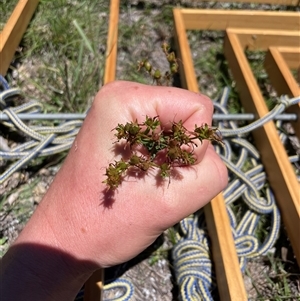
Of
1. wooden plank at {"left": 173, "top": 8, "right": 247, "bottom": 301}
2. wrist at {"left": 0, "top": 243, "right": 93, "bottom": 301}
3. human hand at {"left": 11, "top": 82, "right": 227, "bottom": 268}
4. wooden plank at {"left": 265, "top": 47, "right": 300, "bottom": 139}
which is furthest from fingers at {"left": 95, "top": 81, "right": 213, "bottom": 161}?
wooden plank at {"left": 265, "top": 47, "right": 300, "bottom": 139}

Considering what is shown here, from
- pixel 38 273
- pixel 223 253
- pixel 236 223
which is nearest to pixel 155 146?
pixel 38 273

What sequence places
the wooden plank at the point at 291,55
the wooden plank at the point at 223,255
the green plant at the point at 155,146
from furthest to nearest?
the wooden plank at the point at 291,55, the wooden plank at the point at 223,255, the green plant at the point at 155,146

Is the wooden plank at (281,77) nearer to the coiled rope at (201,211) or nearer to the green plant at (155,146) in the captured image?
the coiled rope at (201,211)

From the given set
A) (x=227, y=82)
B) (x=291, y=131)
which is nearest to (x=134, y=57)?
(x=227, y=82)

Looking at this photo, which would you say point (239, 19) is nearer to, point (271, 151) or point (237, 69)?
point (237, 69)

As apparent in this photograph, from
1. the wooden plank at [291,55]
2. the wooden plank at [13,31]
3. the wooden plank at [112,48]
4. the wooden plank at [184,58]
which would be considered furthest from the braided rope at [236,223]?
the wooden plank at [13,31]
